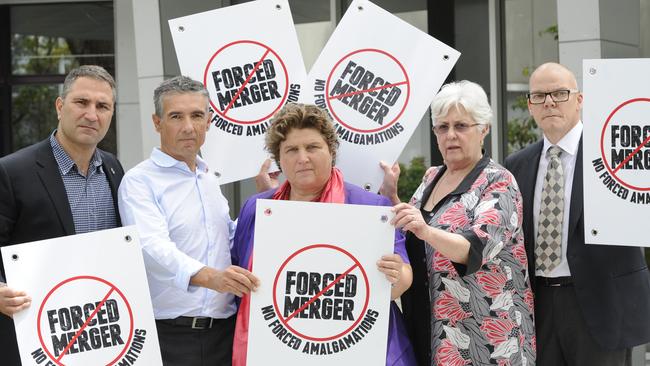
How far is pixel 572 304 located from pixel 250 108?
66.5 inches

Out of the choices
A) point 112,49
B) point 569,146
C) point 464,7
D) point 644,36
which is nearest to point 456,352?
point 569,146

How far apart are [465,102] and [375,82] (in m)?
0.55

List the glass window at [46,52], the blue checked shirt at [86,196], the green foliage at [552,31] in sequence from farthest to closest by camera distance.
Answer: the glass window at [46,52]
the green foliage at [552,31]
the blue checked shirt at [86,196]

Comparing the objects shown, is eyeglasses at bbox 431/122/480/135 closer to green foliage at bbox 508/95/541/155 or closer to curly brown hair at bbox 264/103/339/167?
curly brown hair at bbox 264/103/339/167

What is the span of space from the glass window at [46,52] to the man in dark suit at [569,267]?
688cm

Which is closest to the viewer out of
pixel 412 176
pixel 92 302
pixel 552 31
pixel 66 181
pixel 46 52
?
pixel 92 302

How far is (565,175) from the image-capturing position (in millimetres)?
4039

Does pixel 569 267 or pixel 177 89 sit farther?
pixel 569 267

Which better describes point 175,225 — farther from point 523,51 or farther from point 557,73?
point 523,51

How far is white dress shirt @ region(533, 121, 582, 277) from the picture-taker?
395cm

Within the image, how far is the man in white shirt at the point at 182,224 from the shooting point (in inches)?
144

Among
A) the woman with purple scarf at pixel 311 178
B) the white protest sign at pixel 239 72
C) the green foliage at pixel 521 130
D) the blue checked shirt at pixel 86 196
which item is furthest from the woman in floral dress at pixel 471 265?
the green foliage at pixel 521 130

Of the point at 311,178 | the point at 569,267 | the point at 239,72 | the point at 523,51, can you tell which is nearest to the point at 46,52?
the point at 523,51

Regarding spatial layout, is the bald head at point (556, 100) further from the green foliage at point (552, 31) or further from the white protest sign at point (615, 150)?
the green foliage at point (552, 31)
